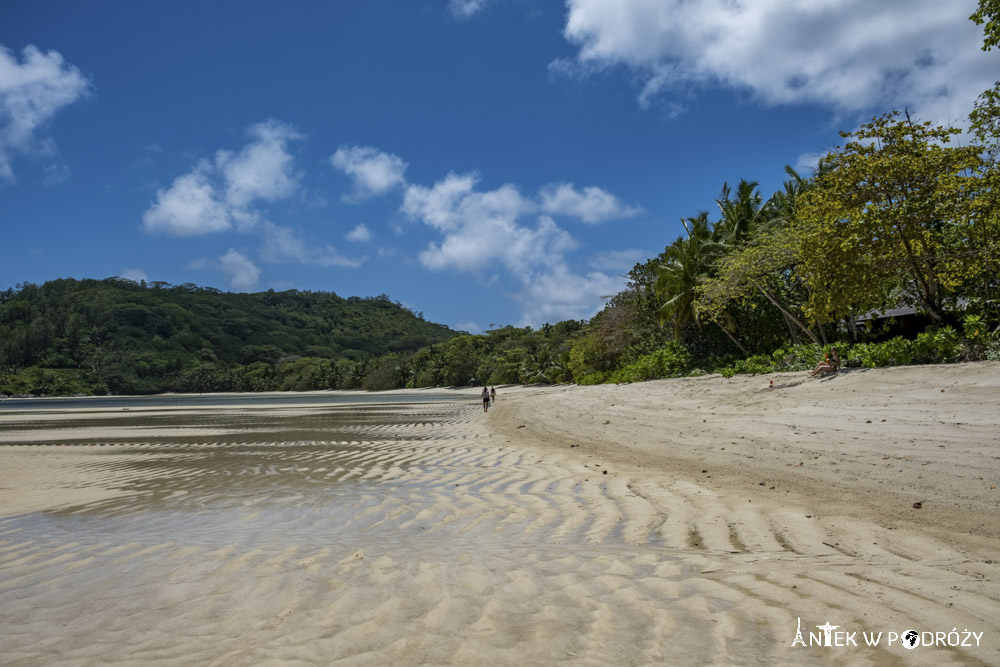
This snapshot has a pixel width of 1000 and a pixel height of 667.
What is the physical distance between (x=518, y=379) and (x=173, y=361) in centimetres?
9229

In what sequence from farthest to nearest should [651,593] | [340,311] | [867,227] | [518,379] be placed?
1. [340,311]
2. [518,379]
3. [867,227]
4. [651,593]

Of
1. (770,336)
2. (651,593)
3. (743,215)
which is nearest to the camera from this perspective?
(651,593)

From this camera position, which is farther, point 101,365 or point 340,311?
point 340,311

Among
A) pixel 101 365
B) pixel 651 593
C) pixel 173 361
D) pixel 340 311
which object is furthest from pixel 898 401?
pixel 340 311

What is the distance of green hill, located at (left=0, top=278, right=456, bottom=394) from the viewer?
355 ft

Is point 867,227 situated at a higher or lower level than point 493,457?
higher

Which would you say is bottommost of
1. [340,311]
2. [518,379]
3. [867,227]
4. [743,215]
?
[518,379]

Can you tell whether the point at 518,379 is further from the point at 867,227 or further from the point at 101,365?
the point at 101,365

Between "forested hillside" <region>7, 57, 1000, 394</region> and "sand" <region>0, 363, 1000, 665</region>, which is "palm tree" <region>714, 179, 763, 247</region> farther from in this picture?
"sand" <region>0, 363, 1000, 665</region>

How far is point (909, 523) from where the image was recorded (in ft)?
14.6

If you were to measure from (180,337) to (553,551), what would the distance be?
14948cm

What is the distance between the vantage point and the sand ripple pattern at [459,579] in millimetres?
2736

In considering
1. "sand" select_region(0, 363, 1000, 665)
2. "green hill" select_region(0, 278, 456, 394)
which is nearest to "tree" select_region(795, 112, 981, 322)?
"sand" select_region(0, 363, 1000, 665)

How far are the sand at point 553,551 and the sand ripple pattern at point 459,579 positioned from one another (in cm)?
2
